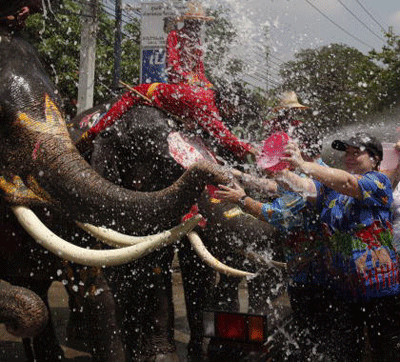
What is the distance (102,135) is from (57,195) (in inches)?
68.1

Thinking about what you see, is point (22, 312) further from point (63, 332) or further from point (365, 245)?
point (63, 332)

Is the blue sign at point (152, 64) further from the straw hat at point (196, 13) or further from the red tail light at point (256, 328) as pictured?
the red tail light at point (256, 328)

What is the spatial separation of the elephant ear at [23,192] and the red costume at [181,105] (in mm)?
1675

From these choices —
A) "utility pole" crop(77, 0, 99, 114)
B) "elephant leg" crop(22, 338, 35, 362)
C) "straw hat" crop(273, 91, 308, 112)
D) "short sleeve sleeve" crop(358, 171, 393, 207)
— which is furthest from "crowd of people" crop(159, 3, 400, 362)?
"utility pole" crop(77, 0, 99, 114)

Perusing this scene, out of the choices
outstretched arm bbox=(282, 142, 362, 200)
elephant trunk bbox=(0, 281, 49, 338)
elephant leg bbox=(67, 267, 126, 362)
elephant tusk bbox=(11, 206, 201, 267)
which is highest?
outstretched arm bbox=(282, 142, 362, 200)

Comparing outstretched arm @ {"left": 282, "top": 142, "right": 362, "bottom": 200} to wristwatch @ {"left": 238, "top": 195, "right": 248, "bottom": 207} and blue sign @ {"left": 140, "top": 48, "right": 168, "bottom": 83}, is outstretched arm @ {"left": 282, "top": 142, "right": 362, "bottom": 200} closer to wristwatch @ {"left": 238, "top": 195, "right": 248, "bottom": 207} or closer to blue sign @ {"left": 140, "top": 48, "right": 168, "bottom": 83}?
wristwatch @ {"left": 238, "top": 195, "right": 248, "bottom": 207}

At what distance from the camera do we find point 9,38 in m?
3.69

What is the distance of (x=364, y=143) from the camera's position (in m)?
3.78

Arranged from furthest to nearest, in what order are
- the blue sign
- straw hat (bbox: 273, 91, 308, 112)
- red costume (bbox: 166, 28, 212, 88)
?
the blue sign, straw hat (bbox: 273, 91, 308, 112), red costume (bbox: 166, 28, 212, 88)

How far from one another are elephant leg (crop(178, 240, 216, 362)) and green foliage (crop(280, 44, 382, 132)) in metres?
17.4

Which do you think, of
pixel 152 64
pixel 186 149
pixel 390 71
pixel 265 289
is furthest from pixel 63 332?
pixel 390 71

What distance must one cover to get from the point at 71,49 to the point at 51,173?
40.2 ft

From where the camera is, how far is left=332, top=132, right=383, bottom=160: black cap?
3.78 m

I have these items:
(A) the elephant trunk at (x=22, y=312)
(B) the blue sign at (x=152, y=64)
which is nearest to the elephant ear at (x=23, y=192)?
(A) the elephant trunk at (x=22, y=312)
